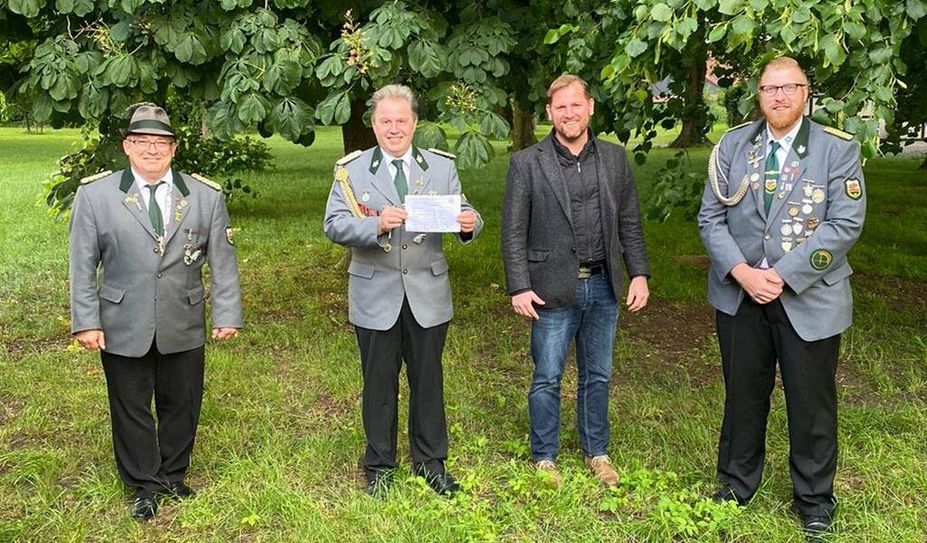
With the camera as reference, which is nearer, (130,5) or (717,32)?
(717,32)

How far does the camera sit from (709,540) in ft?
11.2

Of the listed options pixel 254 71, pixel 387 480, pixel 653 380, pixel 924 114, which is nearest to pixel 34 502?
pixel 387 480

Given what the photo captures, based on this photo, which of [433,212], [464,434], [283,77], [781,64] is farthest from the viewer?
[464,434]

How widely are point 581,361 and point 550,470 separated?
52 centimetres

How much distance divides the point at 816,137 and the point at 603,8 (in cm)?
160

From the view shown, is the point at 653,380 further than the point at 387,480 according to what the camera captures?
Yes

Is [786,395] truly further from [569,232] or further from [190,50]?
[190,50]

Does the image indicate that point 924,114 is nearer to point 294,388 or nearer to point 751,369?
point 751,369

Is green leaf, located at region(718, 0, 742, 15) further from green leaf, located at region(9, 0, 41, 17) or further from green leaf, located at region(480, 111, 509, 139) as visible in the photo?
green leaf, located at region(9, 0, 41, 17)

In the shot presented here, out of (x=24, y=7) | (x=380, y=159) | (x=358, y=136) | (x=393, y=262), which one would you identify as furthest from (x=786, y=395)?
(x=358, y=136)

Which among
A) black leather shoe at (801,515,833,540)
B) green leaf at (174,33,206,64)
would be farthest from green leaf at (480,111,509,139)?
black leather shoe at (801,515,833,540)

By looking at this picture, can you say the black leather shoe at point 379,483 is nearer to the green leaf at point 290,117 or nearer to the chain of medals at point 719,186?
the green leaf at point 290,117

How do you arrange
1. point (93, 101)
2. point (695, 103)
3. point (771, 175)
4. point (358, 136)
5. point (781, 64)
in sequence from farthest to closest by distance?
point (358, 136) < point (695, 103) < point (93, 101) < point (771, 175) < point (781, 64)

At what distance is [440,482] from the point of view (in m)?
3.84
